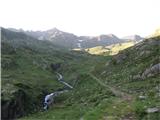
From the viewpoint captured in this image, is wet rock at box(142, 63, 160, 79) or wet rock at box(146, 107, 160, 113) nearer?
wet rock at box(146, 107, 160, 113)

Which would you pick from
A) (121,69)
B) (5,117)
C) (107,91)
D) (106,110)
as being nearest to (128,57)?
(121,69)

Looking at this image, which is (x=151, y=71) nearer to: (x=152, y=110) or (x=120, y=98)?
(x=120, y=98)

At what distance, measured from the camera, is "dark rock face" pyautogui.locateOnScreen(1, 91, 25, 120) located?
88.1 metres

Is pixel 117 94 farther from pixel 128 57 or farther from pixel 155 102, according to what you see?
pixel 128 57

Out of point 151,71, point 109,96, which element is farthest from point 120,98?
point 151,71

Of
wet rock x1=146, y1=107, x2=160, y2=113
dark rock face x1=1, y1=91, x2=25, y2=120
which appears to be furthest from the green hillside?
wet rock x1=146, y1=107, x2=160, y2=113

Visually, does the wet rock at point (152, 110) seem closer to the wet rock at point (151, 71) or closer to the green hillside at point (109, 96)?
the green hillside at point (109, 96)

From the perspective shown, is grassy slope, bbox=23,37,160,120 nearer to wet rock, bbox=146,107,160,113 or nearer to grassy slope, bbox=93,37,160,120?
grassy slope, bbox=93,37,160,120

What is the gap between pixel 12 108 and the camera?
301 feet

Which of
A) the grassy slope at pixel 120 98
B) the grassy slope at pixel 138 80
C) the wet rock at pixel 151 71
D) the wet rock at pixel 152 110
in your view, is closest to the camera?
the wet rock at pixel 152 110

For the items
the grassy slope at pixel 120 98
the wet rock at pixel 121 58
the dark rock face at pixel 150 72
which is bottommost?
the grassy slope at pixel 120 98

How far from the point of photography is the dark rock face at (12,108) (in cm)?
8812

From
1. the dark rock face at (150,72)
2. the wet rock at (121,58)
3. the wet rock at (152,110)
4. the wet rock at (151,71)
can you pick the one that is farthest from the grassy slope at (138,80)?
the wet rock at (151,71)

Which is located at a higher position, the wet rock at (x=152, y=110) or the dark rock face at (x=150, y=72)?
the dark rock face at (x=150, y=72)
